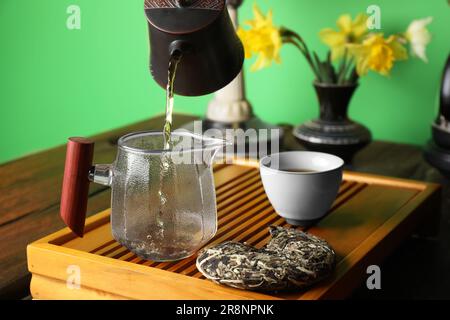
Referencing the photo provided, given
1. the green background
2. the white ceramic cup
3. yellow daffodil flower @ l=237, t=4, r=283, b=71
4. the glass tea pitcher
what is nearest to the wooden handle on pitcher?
the glass tea pitcher

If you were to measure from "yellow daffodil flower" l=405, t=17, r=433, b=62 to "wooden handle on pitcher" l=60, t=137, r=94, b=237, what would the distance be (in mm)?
869

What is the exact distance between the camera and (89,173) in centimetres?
87

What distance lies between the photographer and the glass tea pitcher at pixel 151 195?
85 cm

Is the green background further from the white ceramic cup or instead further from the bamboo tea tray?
the white ceramic cup

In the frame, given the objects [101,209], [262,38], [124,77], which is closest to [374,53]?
[262,38]

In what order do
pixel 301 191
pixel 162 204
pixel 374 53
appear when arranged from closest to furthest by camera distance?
pixel 162 204, pixel 301 191, pixel 374 53

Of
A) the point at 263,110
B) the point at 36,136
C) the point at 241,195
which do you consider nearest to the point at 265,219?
the point at 241,195

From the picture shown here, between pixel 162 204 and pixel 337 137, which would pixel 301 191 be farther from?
pixel 337 137

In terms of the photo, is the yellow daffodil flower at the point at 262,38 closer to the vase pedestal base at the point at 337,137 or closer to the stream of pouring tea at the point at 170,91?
the vase pedestal base at the point at 337,137

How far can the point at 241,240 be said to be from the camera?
3.11 ft

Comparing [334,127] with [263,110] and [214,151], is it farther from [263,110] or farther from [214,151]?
[214,151]

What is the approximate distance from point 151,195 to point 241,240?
160 millimetres

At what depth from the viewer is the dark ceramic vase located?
1428mm
